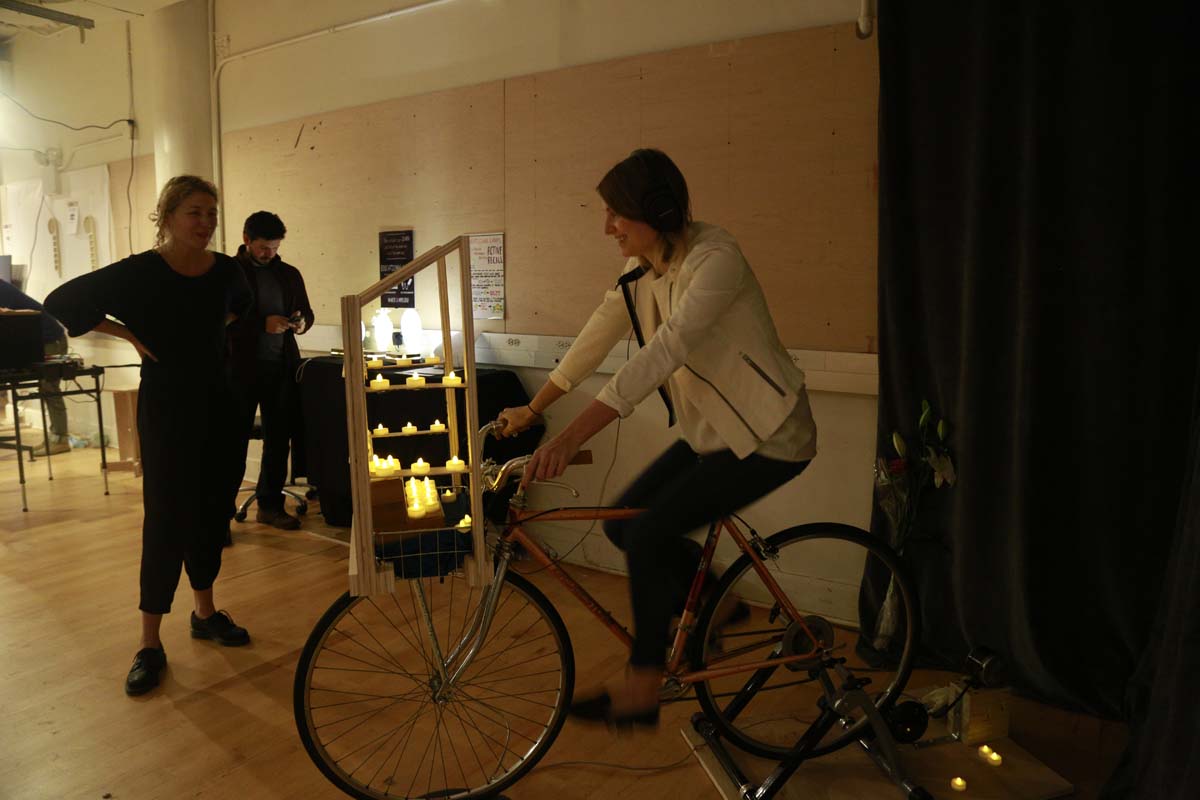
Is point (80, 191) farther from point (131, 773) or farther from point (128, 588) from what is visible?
point (131, 773)

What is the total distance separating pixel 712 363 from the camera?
1896 millimetres

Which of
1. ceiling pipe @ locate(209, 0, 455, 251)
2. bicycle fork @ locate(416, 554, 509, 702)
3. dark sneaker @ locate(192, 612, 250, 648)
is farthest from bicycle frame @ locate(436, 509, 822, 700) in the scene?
ceiling pipe @ locate(209, 0, 455, 251)

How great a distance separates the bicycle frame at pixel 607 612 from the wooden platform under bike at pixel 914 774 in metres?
0.26

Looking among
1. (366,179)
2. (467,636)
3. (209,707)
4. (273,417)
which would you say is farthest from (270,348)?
(467,636)

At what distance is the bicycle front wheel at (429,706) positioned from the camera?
1.93m

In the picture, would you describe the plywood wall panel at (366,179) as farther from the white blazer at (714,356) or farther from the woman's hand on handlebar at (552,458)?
the woman's hand on handlebar at (552,458)

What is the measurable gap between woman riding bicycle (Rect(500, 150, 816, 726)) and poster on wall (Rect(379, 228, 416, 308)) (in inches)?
98.9

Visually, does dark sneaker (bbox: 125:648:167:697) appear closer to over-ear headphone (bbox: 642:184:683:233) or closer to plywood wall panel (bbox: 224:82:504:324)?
over-ear headphone (bbox: 642:184:683:233)

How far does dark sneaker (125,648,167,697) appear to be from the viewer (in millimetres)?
2506

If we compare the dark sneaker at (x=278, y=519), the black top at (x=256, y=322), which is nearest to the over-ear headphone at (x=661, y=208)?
the black top at (x=256, y=322)

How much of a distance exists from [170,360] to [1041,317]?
2.49m

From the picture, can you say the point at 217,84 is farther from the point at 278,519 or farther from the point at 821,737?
the point at 821,737

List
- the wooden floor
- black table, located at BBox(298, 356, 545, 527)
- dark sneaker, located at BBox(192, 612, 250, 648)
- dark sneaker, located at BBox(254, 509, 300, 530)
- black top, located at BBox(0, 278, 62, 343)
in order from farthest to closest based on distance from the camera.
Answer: black top, located at BBox(0, 278, 62, 343)
dark sneaker, located at BBox(254, 509, 300, 530)
black table, located at BBox(298, 356, 545, 527)
dark sneaker, located at BBox(192, 612, 250, 648)
the wooden floor

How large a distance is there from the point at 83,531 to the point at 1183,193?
15.0 ft
